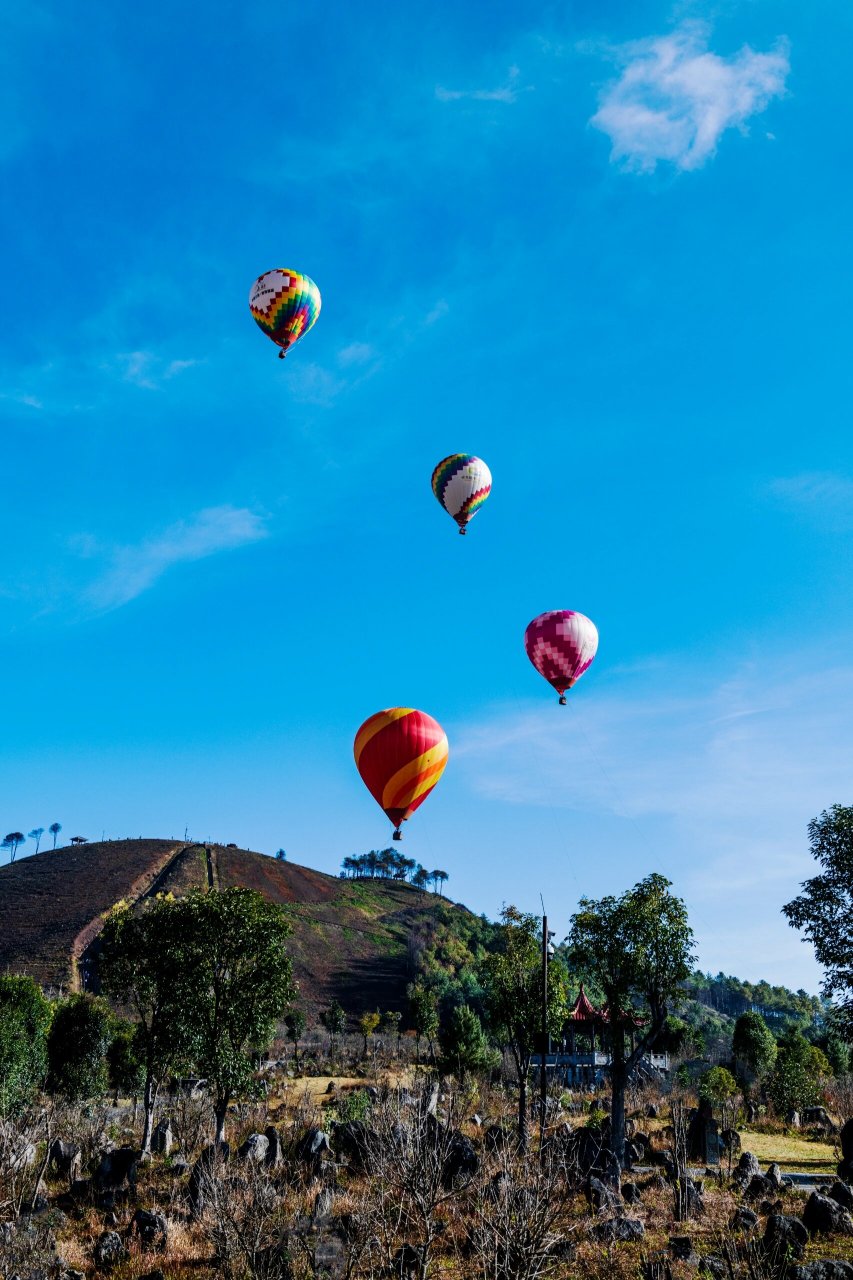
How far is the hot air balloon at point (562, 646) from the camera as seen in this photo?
1238 inches

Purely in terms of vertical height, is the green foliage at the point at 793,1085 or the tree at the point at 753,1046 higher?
the tree at the point at 753,1046

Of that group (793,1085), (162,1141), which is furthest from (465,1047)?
(162,1141)

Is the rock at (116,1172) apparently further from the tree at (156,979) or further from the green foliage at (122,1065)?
the green foliage at (122,1065)

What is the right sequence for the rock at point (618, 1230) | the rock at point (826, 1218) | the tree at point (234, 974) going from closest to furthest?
the rock at point (618, 1230), the rock at point (826, 1218), the tree at point (234, 974)

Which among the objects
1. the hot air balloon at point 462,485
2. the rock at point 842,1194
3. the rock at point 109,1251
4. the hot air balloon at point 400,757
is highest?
the hot air balloon at point 462,485

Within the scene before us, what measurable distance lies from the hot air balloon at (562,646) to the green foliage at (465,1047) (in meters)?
31.5

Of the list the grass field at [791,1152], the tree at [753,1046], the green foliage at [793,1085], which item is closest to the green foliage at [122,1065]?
the grass field at [791,1152]

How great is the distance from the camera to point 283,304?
34.6m

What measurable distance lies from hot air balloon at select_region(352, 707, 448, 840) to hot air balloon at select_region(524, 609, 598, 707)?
232 inches

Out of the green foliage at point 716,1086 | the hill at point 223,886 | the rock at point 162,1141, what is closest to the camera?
the rock at point 162,1141

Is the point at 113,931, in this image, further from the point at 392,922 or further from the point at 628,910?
the point at 392,922

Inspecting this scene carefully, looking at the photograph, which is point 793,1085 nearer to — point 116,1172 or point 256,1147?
point 256,1147

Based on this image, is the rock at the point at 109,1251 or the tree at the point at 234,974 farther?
the tree at the point at 234,974

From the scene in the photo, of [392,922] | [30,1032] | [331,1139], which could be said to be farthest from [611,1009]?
[392,922]
